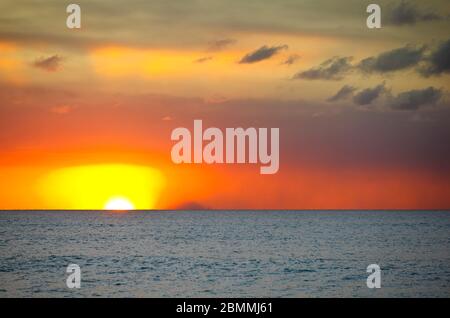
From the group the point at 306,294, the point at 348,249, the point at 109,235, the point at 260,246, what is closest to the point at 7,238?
the point at 109,235

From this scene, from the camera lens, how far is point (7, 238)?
94188mm

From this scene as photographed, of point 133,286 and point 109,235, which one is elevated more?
point 109,235

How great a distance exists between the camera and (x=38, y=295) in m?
40.5
